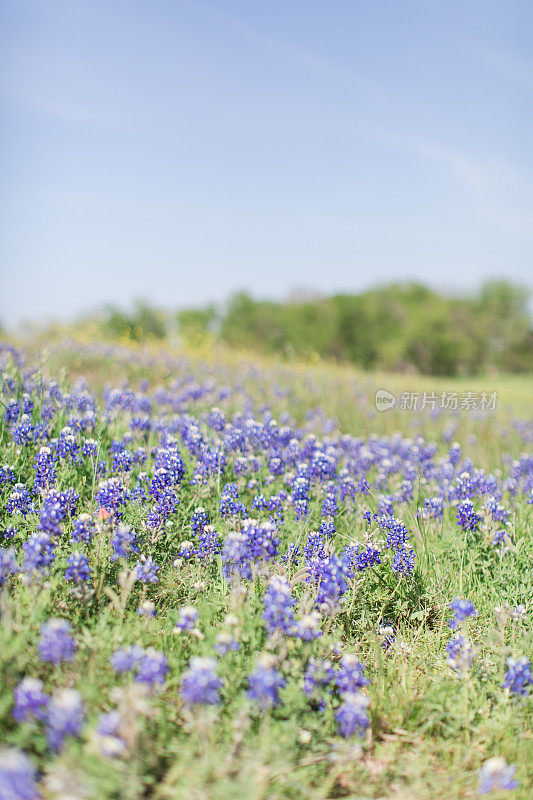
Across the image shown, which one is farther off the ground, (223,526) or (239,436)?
(239,436)

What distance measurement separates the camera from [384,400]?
10789 mm

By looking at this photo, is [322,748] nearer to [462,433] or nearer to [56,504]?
[56,504]

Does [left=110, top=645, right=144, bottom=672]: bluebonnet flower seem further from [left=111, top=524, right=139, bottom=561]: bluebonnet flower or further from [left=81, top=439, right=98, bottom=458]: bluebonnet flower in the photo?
[left=81, top=439, right=98, bottom=458]: bluebonnet flower

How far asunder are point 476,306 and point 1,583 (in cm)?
5342

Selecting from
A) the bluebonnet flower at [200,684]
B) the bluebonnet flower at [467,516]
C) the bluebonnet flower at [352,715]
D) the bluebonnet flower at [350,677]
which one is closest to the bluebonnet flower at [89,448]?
the bluebonnet flower at [200,684]

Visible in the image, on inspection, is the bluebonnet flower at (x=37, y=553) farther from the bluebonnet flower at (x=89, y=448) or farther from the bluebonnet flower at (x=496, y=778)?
the bluebonnet flower at (x=496, y=778)

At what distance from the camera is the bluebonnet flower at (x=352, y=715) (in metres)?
2.28

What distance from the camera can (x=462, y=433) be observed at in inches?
343

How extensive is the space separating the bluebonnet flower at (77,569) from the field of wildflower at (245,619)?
2 cm

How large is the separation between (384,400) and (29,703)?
9.42m

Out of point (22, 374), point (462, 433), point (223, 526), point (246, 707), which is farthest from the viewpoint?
point (462, 433)

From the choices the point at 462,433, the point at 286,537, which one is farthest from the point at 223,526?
the point at 462,433

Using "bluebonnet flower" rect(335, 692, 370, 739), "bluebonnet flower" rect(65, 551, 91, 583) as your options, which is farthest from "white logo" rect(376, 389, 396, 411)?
"bluebonnet flower" rect(335, 692, 370, 739)

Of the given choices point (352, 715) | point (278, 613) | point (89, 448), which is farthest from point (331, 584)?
point (89, 448)
